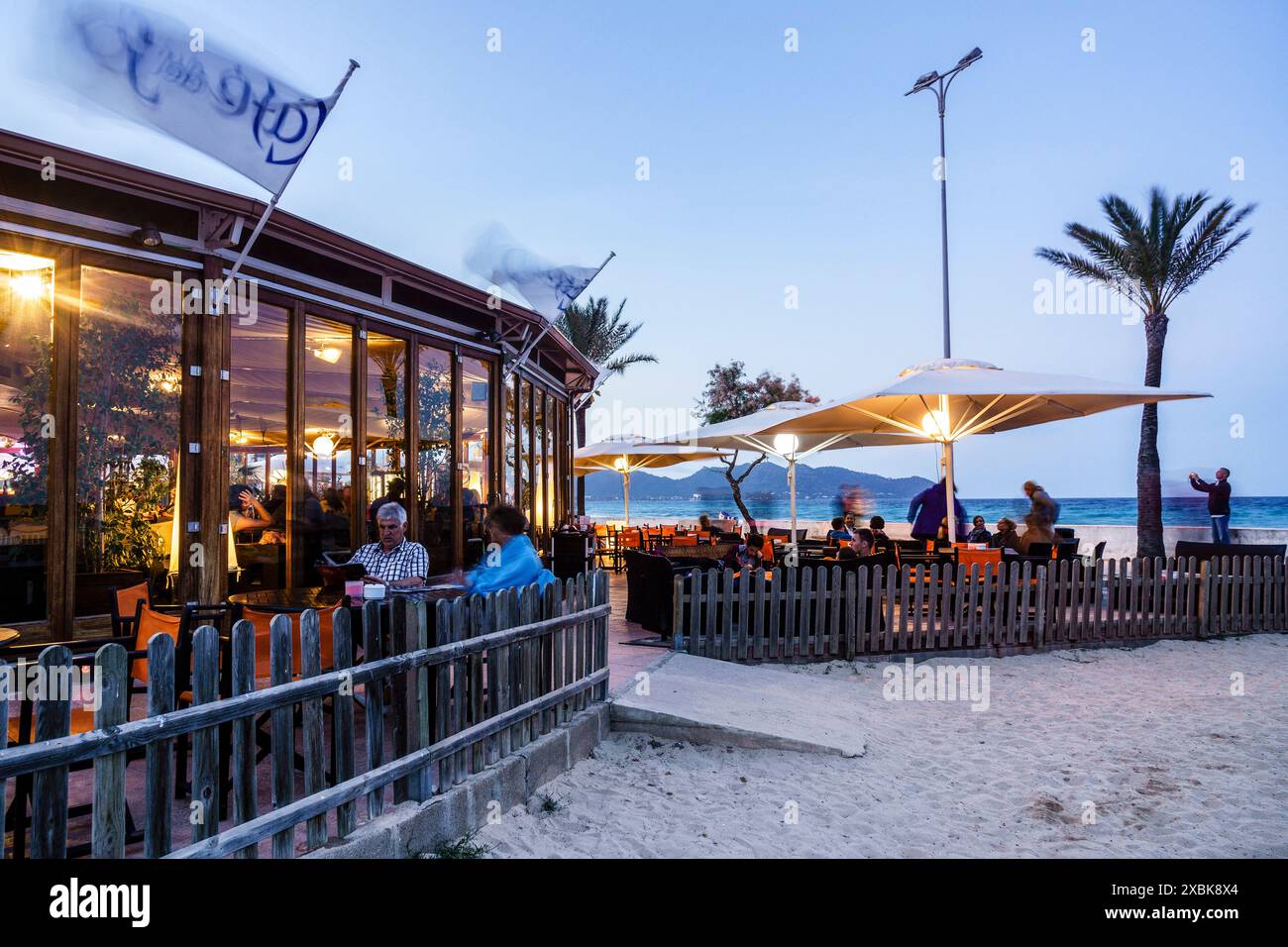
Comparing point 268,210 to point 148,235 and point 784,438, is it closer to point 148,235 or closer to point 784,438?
point 148,235

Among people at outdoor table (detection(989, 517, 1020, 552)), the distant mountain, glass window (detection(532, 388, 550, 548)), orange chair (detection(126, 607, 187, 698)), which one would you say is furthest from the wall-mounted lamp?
the distant mountain

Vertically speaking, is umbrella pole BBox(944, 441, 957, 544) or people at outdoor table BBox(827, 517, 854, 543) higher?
umbrella pole BBox(944, 441, 957, 544)

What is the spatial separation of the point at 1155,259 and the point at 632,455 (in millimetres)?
13858

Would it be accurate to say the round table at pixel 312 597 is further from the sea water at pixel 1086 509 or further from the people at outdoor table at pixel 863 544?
the sea water at pixel 1086 509

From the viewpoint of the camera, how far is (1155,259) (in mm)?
19281

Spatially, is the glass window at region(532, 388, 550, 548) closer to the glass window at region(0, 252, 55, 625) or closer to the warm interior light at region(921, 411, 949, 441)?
the warm interior light at region(921, 411, 949, 441)

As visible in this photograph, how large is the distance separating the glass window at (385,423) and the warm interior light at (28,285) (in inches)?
120

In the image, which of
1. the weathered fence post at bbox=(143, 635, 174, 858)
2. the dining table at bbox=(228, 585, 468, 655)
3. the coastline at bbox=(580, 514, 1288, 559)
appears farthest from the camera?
the coastline at bbox=(580, 514, 1288, 559)

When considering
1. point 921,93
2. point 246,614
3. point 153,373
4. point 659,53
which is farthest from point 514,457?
point 921,93

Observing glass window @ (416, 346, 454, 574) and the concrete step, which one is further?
glass window @ (416, 346, 454, 574)

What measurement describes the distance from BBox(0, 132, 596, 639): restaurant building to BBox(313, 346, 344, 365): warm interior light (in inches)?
0.6

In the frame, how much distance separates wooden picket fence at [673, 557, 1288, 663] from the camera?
26.4 feet

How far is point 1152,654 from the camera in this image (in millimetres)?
9234

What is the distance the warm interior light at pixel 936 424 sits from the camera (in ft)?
34.1
